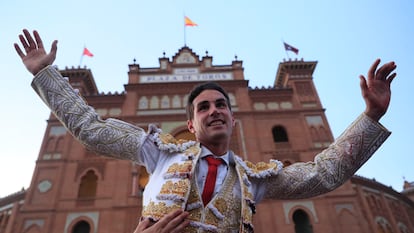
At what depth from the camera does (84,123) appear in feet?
5.27

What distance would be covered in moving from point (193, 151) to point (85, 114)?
65 centimetres

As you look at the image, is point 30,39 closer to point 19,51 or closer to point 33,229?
point 19,51

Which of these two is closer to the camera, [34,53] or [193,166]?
[193,166]

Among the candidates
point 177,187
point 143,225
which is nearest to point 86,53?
point 177,187

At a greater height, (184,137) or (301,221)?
(184,137)

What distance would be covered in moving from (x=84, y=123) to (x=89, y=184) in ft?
47.7

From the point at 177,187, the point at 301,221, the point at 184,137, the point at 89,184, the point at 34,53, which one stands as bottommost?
the point at 177,187

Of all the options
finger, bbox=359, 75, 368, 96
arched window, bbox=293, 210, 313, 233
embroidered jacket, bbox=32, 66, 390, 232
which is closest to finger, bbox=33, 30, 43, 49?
embroidered jacket, bbox=32, 66, 390, 232

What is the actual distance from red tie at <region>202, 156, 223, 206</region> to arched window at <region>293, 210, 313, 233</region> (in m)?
13.0

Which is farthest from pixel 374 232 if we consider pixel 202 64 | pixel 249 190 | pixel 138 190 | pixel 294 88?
pixel 249 190

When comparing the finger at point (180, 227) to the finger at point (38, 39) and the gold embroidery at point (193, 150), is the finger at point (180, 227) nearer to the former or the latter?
the gold embroidery at point (193, 150)

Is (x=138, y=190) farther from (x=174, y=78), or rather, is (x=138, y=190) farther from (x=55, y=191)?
(x=174, y=78)

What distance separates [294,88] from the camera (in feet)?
58.1

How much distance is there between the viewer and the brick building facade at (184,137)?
1302 centimetres
